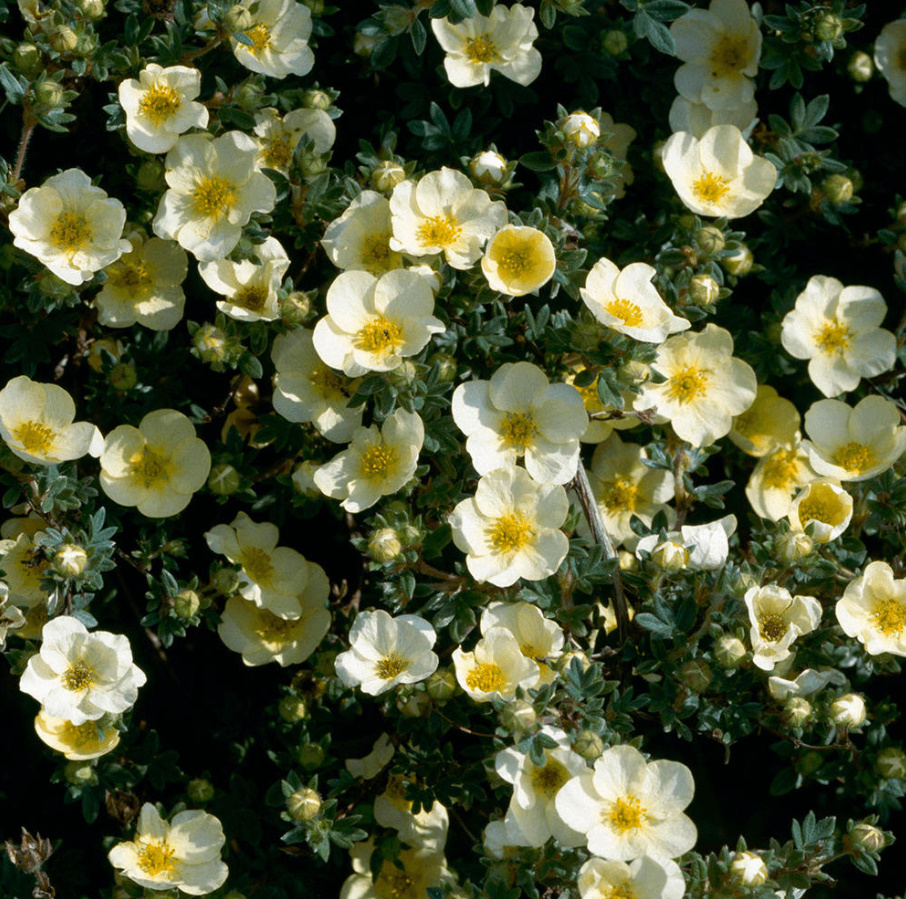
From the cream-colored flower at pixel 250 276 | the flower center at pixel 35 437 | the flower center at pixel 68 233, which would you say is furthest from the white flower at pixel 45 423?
the cream-colored flower at pixel 250 276

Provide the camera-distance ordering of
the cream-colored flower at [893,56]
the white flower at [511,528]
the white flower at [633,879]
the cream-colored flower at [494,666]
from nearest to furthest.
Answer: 1. the white flower at [633,879]
2. the cream-colored flower at [494,666]
3. the white flower at [511,528]
4. the cream-colored flower at [893,56]

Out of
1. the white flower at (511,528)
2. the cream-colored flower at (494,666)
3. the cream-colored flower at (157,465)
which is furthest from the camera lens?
the cream-colored flower at (157,465)

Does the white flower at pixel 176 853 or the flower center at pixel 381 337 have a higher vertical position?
the flower center at pixel 381 337

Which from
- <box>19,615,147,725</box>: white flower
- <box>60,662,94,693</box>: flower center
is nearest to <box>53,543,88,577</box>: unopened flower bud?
<box>19,615,147,725</box>: white flower

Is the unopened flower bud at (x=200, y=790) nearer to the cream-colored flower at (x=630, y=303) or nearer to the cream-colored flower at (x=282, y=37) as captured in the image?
the cream-colored flower at (x=630, y=303)

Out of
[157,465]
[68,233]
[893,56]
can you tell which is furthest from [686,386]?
[68,233]

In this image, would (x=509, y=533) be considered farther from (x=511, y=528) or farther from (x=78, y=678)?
(x=78, y=678)

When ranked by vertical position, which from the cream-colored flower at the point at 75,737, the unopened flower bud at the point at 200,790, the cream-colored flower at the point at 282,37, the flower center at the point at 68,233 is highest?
the cream-colored flower at the point at 282,37

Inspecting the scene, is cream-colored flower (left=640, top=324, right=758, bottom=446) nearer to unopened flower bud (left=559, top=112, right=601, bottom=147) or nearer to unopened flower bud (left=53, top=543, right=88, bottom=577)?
unopened flower bud (left=559, top=112, right=601, bottom=147)
